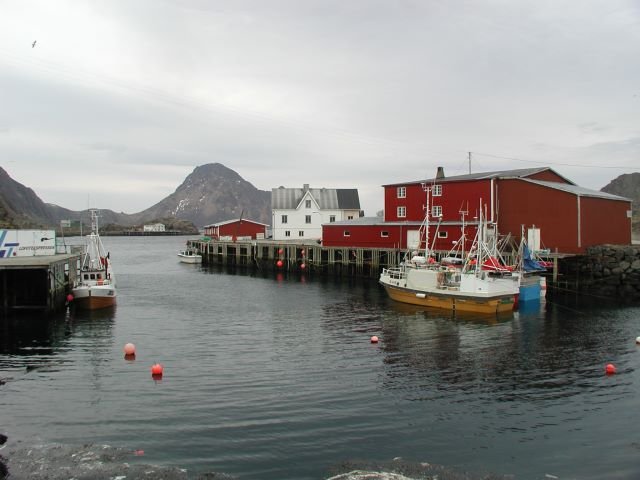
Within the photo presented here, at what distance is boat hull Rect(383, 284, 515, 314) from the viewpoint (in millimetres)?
34094

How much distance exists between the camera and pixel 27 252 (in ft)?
133

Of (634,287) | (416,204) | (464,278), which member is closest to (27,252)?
(464,278)

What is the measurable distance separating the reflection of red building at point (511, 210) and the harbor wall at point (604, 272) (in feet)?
4.07

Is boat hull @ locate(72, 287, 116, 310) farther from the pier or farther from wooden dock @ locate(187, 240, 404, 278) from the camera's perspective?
wooden dock @ locate(187, 240, 404, 278)

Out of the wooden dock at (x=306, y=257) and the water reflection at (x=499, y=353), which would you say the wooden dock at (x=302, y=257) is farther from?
the water reflection at (x=499, y=353)

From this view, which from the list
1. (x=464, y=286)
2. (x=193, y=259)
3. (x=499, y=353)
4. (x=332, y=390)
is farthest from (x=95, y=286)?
(x=193, y=259)

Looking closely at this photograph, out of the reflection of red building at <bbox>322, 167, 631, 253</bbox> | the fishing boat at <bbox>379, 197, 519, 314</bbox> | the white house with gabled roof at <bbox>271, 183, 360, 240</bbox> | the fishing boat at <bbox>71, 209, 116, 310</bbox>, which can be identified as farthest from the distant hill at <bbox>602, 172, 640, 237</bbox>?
the fishing boat at <bbox>71, 209, 116, 310</bbox>

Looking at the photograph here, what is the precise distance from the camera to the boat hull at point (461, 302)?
34.1 meters

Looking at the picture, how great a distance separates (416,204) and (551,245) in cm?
1384

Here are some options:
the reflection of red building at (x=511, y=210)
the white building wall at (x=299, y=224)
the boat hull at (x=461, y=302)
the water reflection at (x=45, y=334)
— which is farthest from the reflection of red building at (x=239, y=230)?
the boat hull at (x=461, y=302)

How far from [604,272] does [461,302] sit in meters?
17.3

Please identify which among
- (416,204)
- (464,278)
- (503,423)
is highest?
(416,204)

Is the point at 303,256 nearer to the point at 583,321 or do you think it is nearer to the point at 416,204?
the point at 416,204

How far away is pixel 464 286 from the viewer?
35.0m
